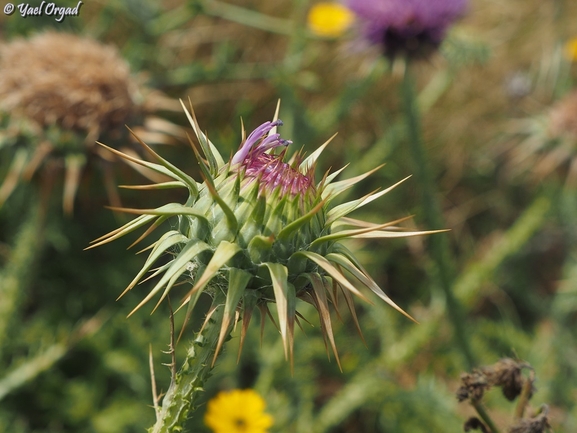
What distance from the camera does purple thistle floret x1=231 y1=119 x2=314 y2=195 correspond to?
160 cm

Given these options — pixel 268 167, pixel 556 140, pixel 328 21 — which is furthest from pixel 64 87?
pixel 556 140

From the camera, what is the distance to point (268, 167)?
1.67 m

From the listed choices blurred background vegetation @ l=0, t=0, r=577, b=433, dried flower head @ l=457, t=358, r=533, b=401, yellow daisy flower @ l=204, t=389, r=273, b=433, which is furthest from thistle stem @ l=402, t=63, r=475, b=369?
dried flower head @ l=457, t=358, r=533, b=401

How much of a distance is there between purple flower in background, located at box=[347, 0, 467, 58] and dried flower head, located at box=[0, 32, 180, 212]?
143 centimetres

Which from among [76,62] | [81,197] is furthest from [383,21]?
[81,197]

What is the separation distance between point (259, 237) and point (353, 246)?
3047 mm

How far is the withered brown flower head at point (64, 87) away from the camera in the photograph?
2.92 m

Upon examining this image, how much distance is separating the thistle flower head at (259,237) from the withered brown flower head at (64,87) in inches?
59.6

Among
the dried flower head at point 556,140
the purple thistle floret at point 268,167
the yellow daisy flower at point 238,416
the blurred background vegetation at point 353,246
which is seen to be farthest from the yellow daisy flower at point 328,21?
the purple thistle floret at point 268,167

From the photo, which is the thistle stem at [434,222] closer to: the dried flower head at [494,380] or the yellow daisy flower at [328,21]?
the dried flower head at [494,380]

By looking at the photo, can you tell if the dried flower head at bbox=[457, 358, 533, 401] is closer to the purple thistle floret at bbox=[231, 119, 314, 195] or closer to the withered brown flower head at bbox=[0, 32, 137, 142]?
the purple thistle floret at bbox=[231, 119, 314, 195]

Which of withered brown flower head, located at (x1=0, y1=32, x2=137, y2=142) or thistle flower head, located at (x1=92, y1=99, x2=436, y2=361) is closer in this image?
thistle flower head, located at (x1=92, y1=99, x2=436, y2=361)

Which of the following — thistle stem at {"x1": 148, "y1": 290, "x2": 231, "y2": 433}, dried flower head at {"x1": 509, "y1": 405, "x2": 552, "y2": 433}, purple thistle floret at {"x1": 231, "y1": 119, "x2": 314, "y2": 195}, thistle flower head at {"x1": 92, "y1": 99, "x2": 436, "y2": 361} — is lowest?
dried flower head at {"x1": 509, "y1": 405, "x2": 552, "y2": 433}

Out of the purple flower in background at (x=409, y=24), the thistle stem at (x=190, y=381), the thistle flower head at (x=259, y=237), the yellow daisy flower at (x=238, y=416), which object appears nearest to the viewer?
the thistle flower head at (x=259, y=237)
